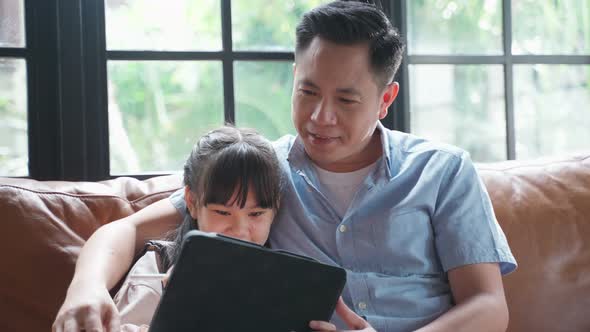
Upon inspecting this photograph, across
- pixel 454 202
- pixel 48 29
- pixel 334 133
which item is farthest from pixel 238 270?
pixel 48 29

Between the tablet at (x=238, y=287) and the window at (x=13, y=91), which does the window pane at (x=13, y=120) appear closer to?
the window at (x=13, y=91)

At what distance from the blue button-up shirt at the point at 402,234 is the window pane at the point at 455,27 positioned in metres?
0.89

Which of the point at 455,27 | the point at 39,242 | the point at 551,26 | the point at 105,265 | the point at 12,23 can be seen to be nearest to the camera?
the point at 105,265

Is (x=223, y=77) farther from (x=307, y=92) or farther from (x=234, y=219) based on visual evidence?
(x=234, y=219)

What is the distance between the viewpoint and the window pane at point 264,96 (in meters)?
2.01

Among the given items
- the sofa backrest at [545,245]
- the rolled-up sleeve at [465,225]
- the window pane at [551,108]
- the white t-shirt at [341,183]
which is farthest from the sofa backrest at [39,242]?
the window pane at [551,108]

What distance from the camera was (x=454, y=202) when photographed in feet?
4.38

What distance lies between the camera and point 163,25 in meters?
1.94

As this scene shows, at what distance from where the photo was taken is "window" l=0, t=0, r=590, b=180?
181 centimetres

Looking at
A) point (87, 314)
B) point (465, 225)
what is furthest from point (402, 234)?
point (87, 314)

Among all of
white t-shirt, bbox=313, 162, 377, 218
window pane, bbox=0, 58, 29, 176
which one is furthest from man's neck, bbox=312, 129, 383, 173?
window pane, bbox=0, 58, 29, 176

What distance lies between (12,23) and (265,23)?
739 millimetres

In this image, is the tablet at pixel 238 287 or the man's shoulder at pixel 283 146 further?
the man's shoulder at pixel 283 146

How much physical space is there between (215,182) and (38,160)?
0.82m
